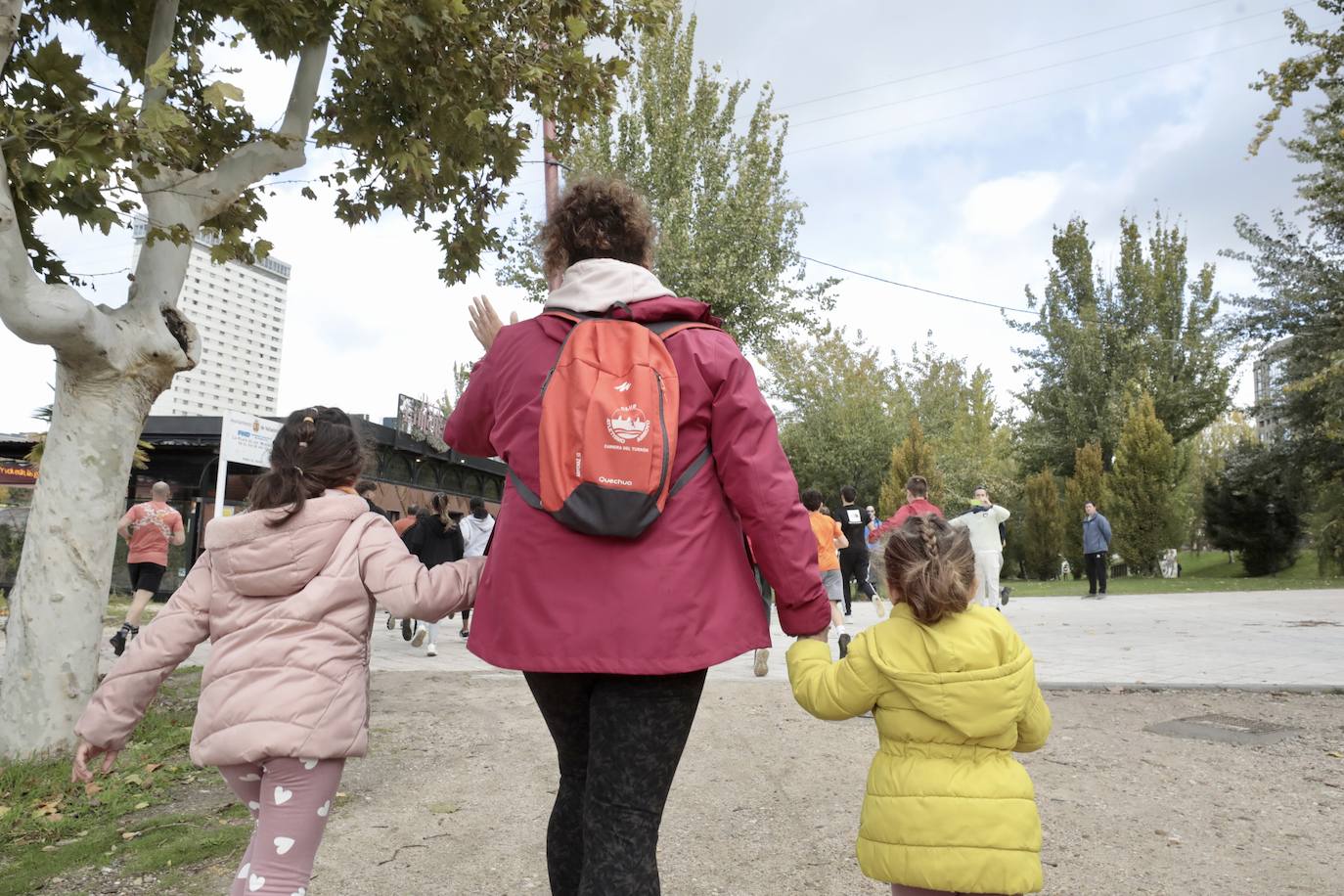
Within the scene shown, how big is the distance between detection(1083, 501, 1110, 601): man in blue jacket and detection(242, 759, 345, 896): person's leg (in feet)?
59.4

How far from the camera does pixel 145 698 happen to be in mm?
2500

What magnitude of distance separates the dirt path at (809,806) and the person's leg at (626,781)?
175cm

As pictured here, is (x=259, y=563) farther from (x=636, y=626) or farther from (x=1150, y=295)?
(x=1150, y=295)

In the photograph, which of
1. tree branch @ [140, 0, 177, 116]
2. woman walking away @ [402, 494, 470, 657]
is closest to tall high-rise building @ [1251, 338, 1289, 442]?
woman walking away @ [402, 494, 470, 657]

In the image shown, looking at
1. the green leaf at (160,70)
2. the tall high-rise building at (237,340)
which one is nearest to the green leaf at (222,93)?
the green leaf at (160,70)

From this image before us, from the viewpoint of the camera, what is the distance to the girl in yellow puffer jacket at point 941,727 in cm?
228

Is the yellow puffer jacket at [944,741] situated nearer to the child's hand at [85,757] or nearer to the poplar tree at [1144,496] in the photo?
the child's hand at [85,757]

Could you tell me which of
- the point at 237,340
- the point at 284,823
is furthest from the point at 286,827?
the point at 237,340

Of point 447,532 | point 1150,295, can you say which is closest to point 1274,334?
point 1150,295

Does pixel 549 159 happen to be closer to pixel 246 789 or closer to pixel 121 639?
pixel 121 639

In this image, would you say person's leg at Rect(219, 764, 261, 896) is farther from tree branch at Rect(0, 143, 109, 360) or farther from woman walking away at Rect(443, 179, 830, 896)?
tree branch at Rect(0, 143, 109, 360)

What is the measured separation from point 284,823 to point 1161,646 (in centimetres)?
1053

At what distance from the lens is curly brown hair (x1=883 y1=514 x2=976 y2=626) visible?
2.44 meters

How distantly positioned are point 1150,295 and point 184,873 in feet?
128
